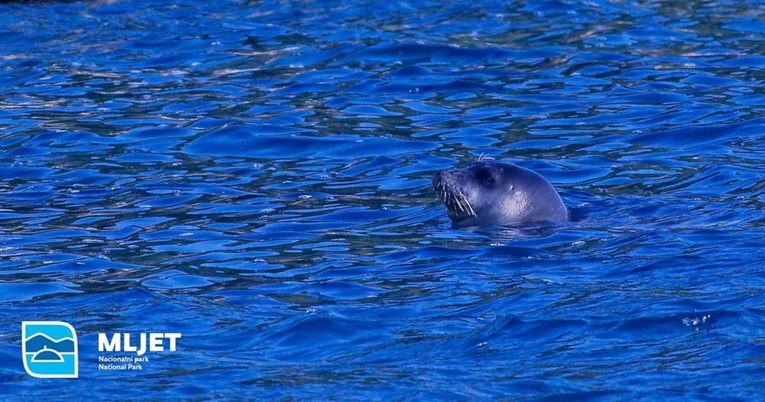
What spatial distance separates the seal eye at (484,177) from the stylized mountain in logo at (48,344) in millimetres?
3865

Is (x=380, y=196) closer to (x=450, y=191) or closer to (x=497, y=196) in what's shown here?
(x=450, y=191)

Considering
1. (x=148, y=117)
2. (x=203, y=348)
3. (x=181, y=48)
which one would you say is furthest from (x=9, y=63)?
(x=203, y=348)

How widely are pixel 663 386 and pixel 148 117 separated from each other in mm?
8353

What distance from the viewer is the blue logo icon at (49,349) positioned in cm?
678

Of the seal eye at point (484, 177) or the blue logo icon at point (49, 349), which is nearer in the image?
the blue logo icon at point (49, 349)

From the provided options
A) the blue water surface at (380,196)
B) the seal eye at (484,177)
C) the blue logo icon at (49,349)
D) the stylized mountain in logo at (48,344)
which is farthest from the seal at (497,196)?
the stylized mountain in logo at (48,344)

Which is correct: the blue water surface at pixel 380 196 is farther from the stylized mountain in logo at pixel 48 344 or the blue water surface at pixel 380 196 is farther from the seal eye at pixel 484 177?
the seal eye at pixel 484 177

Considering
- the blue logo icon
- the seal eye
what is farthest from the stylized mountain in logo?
the seal eye

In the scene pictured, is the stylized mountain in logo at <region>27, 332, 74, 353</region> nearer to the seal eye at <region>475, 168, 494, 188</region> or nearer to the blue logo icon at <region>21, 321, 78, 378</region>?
the blue logo icon at <region>21, 321, 78, 378</region>

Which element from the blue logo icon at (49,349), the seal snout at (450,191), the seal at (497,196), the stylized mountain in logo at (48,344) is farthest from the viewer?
the seal snout at (450,191)

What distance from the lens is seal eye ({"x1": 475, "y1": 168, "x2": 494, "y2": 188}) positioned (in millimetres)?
10398

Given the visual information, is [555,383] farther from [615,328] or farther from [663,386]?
[615,328]

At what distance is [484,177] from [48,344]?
410 centimetres

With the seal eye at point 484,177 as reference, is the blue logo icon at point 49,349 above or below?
above
